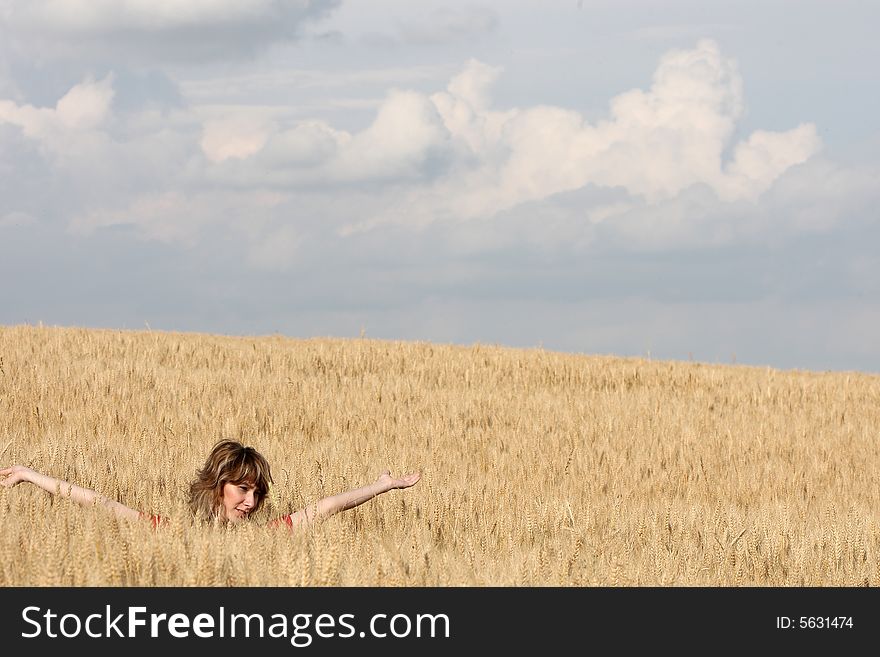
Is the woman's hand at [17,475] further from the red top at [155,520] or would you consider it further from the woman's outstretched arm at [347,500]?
the woman's outstretched arm at [347,500]

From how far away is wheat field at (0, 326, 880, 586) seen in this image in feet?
17.5

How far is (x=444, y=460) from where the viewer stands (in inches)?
453

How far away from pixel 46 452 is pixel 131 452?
0.92 m

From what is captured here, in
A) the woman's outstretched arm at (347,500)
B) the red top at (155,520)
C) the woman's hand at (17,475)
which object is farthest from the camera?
the woman's hand at (17,475)

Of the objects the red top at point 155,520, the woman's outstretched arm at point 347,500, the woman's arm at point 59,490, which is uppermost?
the woman's arm at point 59,490

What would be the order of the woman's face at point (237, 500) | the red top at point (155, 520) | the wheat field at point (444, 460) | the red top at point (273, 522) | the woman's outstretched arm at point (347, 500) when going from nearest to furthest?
the wheat field at point (444, 460) < the red top at point (155, 520) < the red top at point (273, 522) < the woman's outstretched arm at point (347, 500) < the woman's face at point (237, 500)

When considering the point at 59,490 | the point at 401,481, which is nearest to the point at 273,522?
the point at 401,481

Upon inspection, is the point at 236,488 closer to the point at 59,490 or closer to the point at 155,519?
the point at 155,519

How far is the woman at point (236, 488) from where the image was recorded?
5.98m

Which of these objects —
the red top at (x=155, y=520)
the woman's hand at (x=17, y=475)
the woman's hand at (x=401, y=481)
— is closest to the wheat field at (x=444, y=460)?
the red top at (x=155, y=520)

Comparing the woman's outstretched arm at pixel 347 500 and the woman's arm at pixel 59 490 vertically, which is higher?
the woman's arm at pixel 59 490

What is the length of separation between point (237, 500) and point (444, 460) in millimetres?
5596

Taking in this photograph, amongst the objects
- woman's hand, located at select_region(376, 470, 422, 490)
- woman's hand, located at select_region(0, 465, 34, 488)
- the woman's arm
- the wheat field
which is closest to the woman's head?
the wheat field

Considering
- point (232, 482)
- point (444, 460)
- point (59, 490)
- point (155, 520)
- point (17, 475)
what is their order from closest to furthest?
point (155, 520) → point (232, 482) → point (59, 490) → point (17, 475) → point (444, 460)
